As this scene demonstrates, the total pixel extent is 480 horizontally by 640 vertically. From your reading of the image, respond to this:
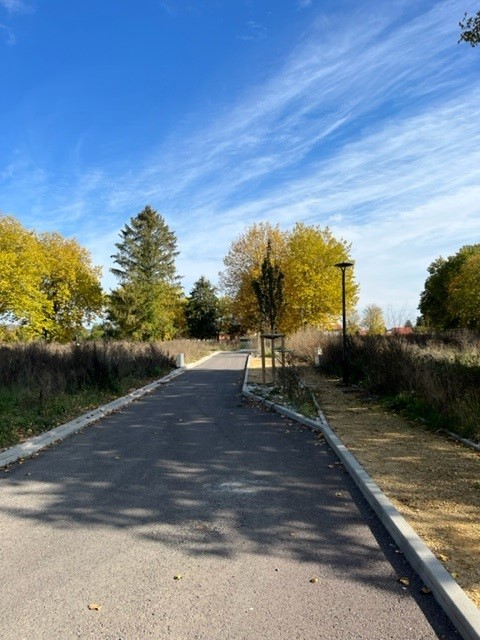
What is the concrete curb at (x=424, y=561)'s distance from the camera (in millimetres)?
2771

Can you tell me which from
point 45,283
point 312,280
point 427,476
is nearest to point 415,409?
point 427,476

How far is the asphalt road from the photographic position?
290 cm

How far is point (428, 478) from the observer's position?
5.61m

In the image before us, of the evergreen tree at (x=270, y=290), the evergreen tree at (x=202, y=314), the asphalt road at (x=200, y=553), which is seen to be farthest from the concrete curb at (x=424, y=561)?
the evergreen tree at (x=202, y=314)

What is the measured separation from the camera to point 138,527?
4.42 metres

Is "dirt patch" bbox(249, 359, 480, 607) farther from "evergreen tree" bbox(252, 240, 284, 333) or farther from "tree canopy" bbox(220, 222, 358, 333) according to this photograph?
"tree canopy" bbox(220, 222, 358, 333)

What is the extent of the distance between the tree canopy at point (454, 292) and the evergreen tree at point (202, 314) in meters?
29.5

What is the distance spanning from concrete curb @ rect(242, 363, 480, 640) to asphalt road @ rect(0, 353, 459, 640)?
0.28ft

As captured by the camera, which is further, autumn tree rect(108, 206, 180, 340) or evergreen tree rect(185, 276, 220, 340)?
evergreen tree rect(185, 276, 220, 340)

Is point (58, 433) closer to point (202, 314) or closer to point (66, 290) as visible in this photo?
point (66, 290)

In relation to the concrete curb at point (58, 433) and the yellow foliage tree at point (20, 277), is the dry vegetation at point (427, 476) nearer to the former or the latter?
the concrete curb at point (58, 433)

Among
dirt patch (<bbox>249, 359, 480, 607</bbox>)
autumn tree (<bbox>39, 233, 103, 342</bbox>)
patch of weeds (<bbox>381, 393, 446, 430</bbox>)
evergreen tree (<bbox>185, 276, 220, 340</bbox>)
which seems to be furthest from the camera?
evergreen tree (<bbox>185, 276, 220, 340</bbox>)

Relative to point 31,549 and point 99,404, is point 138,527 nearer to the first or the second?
point 31,549

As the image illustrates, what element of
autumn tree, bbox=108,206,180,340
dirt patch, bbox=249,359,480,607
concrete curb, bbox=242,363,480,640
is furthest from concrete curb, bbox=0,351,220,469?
autumn tree, bbox=108,206,180,340
